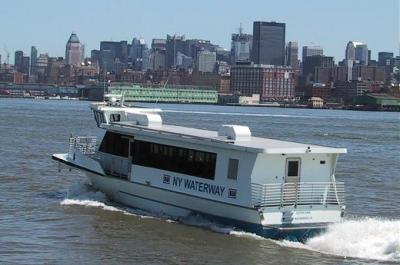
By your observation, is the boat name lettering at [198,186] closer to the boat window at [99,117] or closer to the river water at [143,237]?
the river water at [143,237]

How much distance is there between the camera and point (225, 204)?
70.5 feet

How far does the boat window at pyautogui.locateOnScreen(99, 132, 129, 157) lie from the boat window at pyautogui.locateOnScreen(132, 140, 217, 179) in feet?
2.21

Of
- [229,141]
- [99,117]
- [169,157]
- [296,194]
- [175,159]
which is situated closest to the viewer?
[296,194]

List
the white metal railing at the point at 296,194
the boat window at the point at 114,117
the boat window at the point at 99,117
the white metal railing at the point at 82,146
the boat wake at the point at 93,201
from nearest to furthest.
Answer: the white metal railing at the point at 296,194
the boat wake at the point at 93,201
the boat window at the point at 114,117
the boat window at the point at 99,117
the white metal railing at the point at 82,146

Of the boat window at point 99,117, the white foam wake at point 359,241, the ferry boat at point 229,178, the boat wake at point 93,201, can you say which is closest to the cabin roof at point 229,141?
the ferry boat at point 229,178

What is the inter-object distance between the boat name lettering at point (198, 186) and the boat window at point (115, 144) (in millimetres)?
2568

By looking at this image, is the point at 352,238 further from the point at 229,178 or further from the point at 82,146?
the point at 82,146

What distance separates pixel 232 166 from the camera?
71.0ft

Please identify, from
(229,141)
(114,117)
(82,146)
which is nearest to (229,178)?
(229,141)

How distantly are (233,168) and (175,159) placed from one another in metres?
2.42

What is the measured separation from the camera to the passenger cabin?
68.8 feet

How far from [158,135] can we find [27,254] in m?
6.15

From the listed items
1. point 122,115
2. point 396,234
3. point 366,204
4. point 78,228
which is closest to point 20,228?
point 78,228

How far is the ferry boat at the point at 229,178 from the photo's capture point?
2077cm
